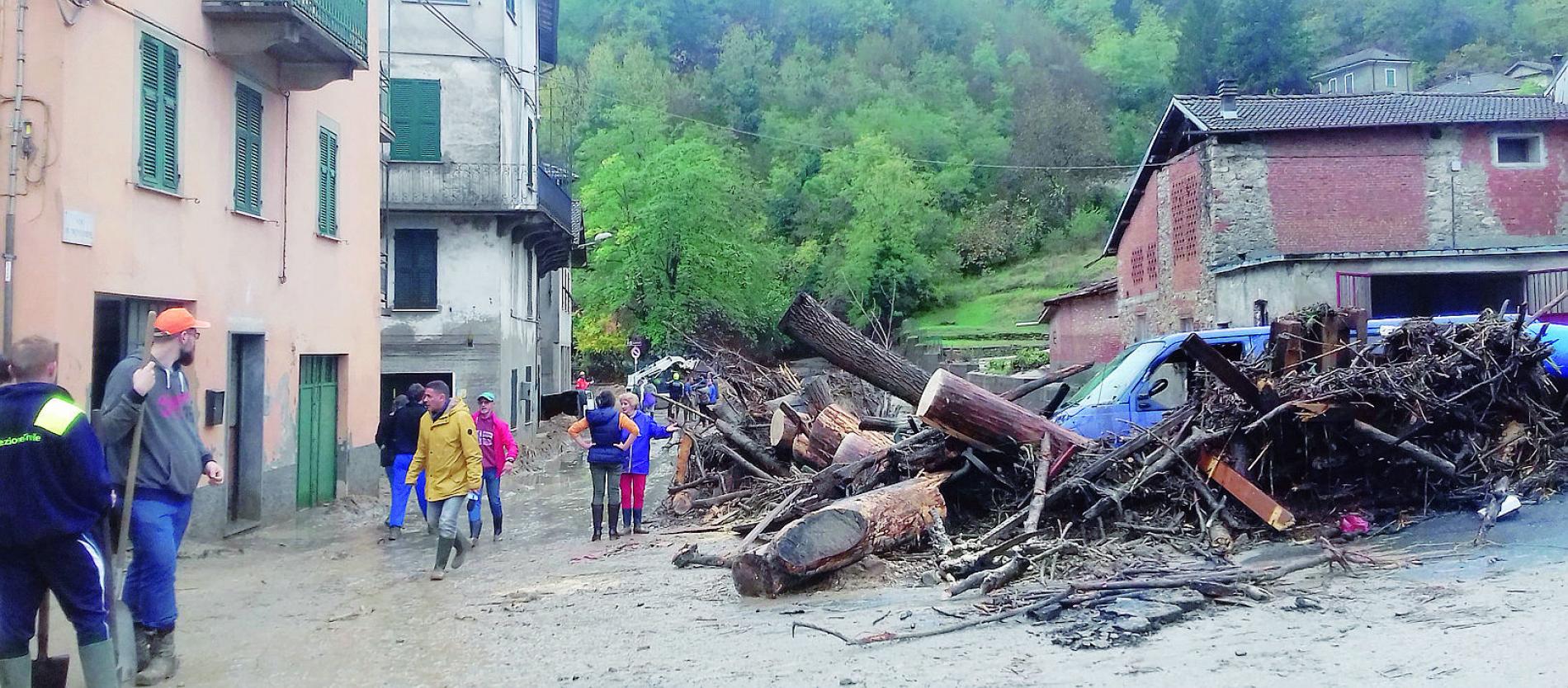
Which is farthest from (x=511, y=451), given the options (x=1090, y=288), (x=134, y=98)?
(x=1090, y=288)

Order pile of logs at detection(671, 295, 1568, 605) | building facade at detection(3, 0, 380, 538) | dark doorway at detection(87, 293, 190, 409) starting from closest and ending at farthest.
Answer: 1. pile of logs at detection(671, 295, 1568, 605)
2. building facade at detection(3, 0, 380, 538)
3. dark doorway at detection(87, 293, 190, 409)

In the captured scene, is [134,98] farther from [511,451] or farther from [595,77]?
[595,77]

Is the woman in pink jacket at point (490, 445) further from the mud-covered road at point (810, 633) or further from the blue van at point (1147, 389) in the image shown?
the blue van at point (1147, 389)

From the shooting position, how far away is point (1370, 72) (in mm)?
71250

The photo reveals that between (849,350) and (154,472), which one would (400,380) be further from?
(154,472)

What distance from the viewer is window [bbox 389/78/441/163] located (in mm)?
23125

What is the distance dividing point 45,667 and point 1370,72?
78.3 metres

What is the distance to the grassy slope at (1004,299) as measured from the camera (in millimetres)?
46547

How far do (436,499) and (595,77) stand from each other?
226 ft

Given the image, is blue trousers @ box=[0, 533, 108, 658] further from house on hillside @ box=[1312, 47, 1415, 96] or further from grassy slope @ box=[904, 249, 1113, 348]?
house on hillside @ box=[1312, 47, 1415, 96]

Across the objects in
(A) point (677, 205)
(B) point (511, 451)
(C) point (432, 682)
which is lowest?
(C) point (432, 682)

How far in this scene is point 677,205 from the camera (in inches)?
1693

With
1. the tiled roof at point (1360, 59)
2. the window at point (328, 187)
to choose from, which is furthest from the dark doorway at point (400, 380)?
the tiled roof at point (1360, 59)

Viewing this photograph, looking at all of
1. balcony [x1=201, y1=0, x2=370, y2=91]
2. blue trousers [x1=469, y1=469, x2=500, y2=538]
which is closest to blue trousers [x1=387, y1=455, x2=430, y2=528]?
blue trousers [x1=469, y1=469, x2=500, y2=538]
